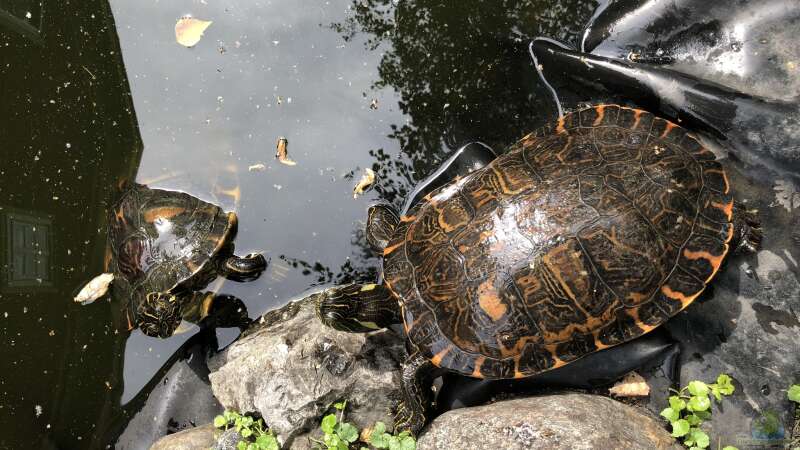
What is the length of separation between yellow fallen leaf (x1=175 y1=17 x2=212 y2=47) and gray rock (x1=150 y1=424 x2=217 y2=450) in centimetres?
267

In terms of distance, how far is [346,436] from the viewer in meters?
2.96

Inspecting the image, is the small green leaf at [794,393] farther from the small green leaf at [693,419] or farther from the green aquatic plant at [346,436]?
the green aquatic plant at [346,436]

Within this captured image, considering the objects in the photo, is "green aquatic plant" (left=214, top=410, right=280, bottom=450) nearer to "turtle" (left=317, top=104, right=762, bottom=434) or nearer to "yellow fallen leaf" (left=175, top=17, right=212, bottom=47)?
"turtle" (left=317, top=104, right=762, bottom=434)

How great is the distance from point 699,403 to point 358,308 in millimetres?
1914

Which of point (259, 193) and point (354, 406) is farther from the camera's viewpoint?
point (259, 193)

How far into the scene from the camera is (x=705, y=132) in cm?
300

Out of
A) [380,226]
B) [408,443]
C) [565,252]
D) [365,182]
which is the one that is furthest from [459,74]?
[408,443]

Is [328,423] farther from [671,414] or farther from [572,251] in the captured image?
[671,414]

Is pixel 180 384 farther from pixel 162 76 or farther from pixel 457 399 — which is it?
pixel 162 76

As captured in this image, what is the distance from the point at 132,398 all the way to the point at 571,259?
9.92ft

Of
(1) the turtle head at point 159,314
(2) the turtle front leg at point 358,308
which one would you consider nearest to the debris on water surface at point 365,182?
(2) the turtle front leg at point 358,308

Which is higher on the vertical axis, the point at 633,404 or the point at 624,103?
the point at 624,103

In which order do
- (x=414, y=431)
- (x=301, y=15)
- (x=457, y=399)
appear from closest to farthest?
(x=414, y=431), (x=457, y=399), (x=301, y=15)

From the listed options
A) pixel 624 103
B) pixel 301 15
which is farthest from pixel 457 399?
pixel 301 15
